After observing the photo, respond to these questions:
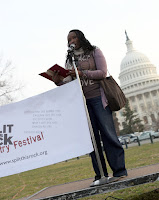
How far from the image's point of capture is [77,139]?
2949mm

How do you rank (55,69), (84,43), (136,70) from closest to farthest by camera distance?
(55,69) < (84,43) < (136,70)

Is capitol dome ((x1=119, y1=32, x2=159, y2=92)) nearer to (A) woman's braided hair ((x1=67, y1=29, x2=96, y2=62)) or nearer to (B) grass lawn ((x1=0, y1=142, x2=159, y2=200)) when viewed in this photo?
(B) grass lawn ((x1=0, y1=142, x2=159, y2=200))

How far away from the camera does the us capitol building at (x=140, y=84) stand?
9750 cm

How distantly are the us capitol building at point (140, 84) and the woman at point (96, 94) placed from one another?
8840 cm

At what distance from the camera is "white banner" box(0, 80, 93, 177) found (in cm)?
290

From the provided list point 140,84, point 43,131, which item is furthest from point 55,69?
point 140,84

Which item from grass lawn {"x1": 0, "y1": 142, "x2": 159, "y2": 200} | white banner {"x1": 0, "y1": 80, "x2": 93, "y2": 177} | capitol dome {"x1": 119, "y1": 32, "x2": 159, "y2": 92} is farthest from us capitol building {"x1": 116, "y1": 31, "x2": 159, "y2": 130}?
white banner {"x1": 0, "y1": 80, "x2": 93, "y2": 177}

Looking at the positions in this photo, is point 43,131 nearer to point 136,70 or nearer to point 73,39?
point 73,39

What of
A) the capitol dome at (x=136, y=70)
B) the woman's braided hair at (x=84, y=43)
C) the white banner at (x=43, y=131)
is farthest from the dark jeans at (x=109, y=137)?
the capitol dome at (x=136, y=70)

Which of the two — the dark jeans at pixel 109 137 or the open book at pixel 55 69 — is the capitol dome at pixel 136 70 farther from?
the open book at pixel 55 69

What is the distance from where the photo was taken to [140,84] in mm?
102375

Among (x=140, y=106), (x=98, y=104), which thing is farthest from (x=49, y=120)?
(x=140, y=106)

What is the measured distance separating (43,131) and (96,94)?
31.4 inches

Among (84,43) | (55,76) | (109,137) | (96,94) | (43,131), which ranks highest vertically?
(84,43)
